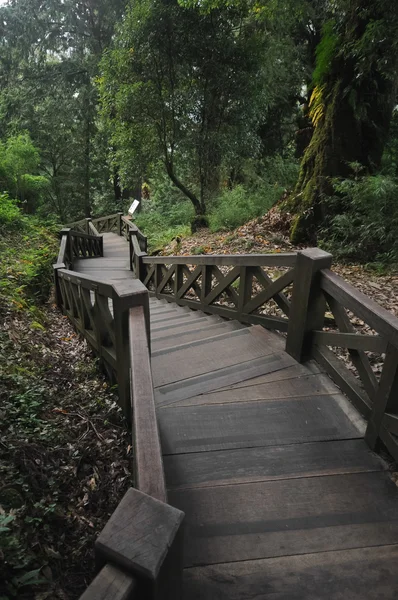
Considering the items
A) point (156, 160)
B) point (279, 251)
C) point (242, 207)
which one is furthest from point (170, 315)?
point (156, 160)

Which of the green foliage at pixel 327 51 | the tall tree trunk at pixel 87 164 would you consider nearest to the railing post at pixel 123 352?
the green foliage at pixel 327 51

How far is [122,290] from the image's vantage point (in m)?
2.63

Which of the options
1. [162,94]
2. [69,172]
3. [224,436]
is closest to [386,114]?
[162,94]

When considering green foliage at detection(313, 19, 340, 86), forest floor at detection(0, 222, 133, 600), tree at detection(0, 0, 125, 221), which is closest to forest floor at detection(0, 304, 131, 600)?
forest floor at detection(0, 222, 133, 600)

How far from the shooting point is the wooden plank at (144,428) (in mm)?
1231

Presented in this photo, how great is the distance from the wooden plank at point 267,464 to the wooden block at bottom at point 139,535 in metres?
1.13

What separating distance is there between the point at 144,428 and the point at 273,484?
1.11 metres

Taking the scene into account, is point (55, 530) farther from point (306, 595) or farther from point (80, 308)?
point (80, 308)

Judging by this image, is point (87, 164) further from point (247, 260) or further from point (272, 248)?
point (247, 260)

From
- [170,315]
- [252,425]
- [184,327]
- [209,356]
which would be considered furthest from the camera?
[170,315]

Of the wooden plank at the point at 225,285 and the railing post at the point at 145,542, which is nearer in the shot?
the railing post at the point at 145,542

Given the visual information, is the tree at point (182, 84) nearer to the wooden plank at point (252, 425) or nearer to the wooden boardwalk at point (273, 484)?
the wooden boardwalk at point (273, 484)

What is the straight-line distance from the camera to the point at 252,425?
8.57 feet

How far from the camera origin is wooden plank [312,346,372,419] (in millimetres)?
2627
